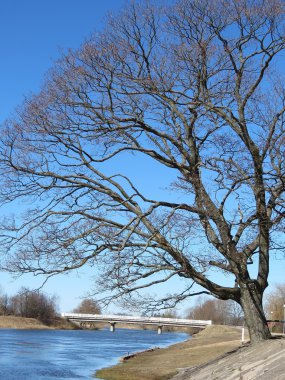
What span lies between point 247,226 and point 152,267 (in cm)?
261

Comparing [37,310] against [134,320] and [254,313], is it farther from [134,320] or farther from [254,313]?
[254,313]

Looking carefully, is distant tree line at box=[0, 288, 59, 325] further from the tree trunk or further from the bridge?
the tree trunk

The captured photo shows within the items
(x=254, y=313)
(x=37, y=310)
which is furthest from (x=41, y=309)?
(x=254, y=313)

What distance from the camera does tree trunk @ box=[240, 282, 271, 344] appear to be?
49.3ft

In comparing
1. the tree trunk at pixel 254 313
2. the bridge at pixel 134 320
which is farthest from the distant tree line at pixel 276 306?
the tree trunk at pixel 254 313

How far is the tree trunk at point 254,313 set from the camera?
1502 centimetres

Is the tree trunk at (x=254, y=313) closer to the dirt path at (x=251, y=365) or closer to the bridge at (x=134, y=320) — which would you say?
the dirt path at (x=251, y=365)

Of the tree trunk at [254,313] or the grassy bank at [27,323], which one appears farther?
the grassy bank at [27,323]

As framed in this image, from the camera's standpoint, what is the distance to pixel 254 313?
591 inches


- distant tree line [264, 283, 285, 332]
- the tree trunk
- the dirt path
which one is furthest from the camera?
distant tree line [264, 283, 285, 332]

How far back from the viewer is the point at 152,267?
1473 cm

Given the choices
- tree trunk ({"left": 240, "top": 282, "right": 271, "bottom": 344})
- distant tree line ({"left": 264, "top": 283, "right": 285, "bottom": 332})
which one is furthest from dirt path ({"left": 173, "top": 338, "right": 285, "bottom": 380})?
distant tree line ({"left": 264, "top": 283, "right": 285, "bottom": 332})

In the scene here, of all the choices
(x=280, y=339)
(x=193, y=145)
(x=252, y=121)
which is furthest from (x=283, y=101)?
(x=280, y=339)

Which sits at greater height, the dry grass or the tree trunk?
the dry grass
